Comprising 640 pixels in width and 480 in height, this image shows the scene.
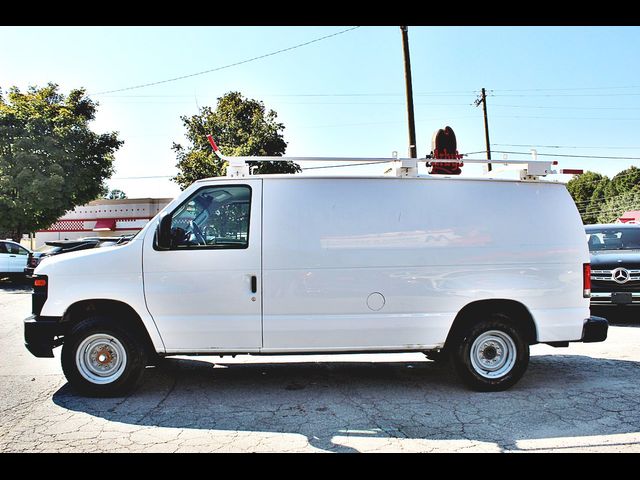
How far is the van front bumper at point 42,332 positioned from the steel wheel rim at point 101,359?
0.29 meters

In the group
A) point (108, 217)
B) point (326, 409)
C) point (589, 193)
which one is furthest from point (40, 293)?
point (589, 193)

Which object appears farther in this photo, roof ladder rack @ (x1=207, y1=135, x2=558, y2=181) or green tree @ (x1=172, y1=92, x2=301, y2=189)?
green tree @ (x1=172, y1=92, x2=301, y2=189)

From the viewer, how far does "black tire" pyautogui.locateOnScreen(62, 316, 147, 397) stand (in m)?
5.10

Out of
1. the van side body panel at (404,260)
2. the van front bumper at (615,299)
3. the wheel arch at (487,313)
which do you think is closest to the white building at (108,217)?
the van front bumper at (615,299)

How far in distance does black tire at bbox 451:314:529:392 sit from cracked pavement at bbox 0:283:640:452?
0.14 metres

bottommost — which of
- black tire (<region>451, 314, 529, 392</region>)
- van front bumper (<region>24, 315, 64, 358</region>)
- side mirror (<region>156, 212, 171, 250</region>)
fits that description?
black tire (<region>451, 314, 529, 392</region>)

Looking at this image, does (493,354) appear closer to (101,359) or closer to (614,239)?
(101,359)

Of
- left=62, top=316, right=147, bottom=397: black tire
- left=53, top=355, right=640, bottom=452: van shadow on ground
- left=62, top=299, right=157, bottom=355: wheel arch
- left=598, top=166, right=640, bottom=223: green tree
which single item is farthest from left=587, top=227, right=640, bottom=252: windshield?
left=598, top=166, right=640, bottom=223: green tree

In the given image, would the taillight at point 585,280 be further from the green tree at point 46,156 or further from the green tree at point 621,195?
the green tree at point 621,195

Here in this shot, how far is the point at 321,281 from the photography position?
5102mm

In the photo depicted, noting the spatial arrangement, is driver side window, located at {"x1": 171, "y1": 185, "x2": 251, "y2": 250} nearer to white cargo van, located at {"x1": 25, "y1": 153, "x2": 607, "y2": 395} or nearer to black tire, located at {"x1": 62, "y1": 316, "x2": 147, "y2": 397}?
white cargo van, located at {"x1": 25, "y1": 153, "x2": 607, "y2": 395}

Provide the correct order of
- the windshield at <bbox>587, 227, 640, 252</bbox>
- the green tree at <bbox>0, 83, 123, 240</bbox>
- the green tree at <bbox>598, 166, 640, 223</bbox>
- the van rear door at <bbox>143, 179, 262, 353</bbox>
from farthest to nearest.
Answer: the green tree at <bbox>598, 166, 640, 223</bbox> < the green tree at <bbox>0, 83, 123, 240</bbox> < the windshield at <bbox>587, 227, 640, 252</bbox> < the van rear door at <bbox>143, 179, 262, 353</bbox>
